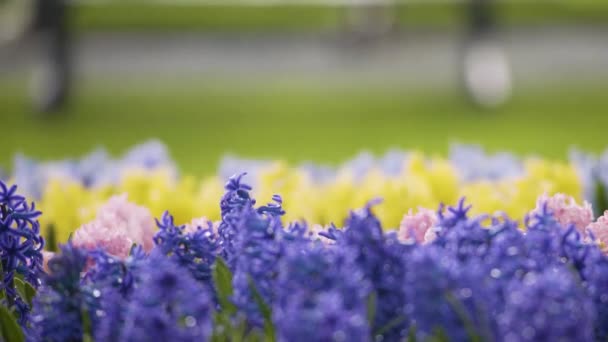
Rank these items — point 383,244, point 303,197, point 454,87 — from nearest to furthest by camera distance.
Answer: point 383,244
point 303,197
point 454,87

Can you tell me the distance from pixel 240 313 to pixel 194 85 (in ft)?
45.4

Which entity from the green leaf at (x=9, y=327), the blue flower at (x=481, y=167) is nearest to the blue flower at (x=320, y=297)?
the green leaf at (x=9, y=327)

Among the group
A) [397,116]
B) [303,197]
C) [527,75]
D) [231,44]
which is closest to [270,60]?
[231,44]

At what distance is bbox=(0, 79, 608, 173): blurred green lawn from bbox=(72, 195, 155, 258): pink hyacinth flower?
5.00m

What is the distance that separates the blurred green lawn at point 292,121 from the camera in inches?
328

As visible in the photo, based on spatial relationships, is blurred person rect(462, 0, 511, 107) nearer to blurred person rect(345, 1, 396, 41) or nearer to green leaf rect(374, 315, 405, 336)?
blurred person rect(345, 1, 396, 41)

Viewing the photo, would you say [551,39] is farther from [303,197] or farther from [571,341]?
[571,341]

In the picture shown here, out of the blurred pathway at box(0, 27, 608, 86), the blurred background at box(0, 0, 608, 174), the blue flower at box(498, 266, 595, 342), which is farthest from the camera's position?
the blurred pathway at box(0, 27, 608, 86)

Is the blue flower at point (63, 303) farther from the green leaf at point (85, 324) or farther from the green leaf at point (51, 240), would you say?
the green leaf at point (51, 240)

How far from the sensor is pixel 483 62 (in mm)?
11172

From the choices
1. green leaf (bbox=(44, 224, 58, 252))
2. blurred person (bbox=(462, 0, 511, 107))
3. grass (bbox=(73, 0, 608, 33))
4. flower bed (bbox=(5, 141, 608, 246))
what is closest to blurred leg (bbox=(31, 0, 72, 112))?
blurred person (bbox=(462, 0, 511, 107))

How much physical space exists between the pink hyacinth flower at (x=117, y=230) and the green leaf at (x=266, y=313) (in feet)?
1.31

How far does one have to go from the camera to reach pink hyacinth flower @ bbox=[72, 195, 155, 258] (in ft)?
5.65

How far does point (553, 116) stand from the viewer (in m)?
10.6
